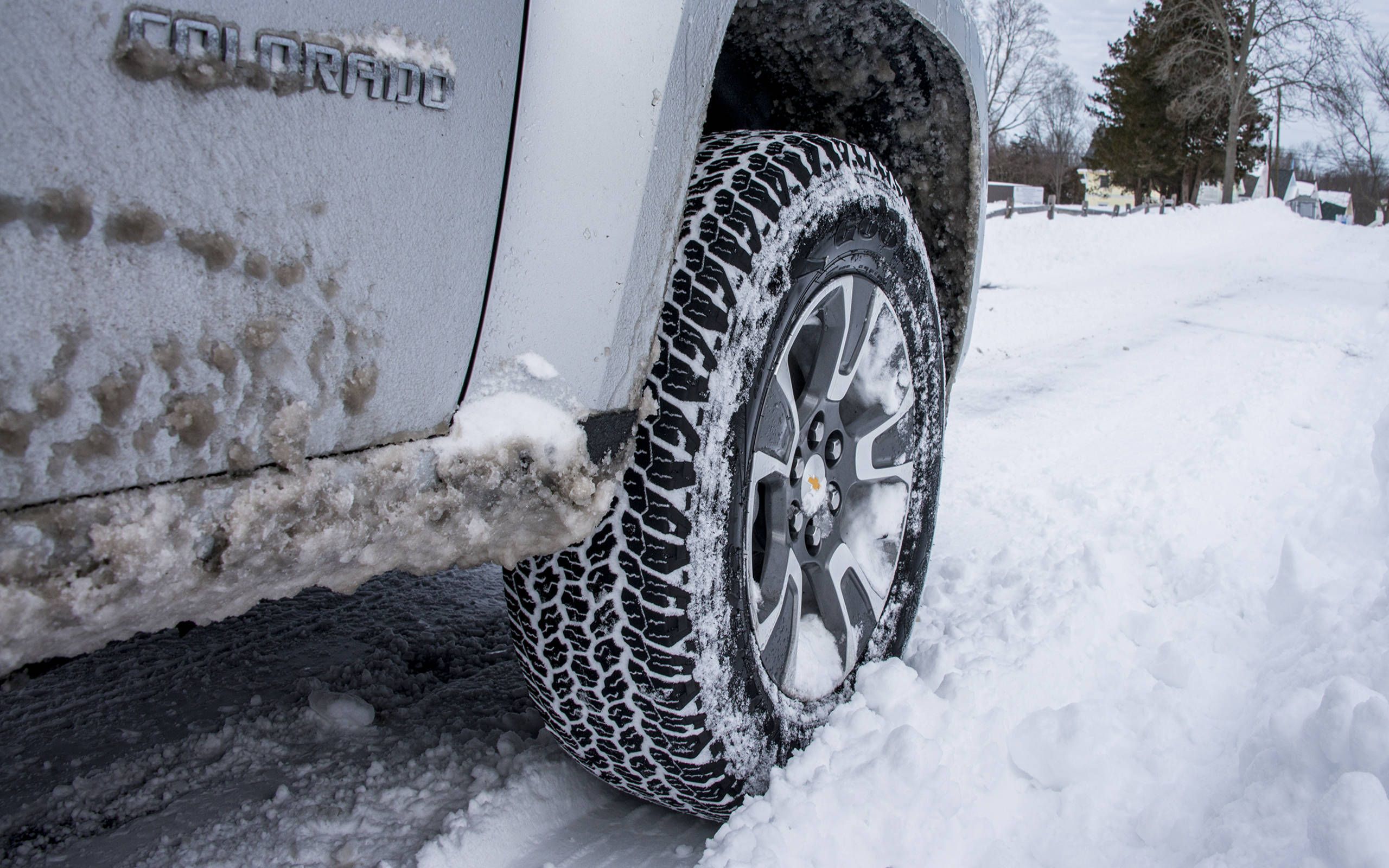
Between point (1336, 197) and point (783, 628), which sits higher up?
point (1336, 197)

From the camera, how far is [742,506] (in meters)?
1.48

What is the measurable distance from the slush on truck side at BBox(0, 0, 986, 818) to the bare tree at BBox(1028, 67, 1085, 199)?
63937 mm

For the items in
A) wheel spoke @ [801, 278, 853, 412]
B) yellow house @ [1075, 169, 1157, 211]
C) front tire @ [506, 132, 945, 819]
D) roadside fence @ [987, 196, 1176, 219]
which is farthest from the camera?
yellow house @ [1075, 169, 1157, 211]

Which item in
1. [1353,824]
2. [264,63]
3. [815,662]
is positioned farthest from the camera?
[815,662]

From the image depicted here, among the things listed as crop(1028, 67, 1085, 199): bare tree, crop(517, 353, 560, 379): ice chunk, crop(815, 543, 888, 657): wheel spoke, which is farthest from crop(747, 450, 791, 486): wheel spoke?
crop(1028, 67, 1085, 199): bare tree

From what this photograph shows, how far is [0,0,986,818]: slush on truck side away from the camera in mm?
814

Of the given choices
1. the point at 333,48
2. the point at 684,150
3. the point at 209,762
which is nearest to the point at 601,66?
the point at 684,150

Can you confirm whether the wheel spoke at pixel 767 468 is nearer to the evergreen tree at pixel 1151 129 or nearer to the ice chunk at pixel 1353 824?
the ice chunk at pixel 1353 824

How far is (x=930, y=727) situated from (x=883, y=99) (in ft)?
4.55

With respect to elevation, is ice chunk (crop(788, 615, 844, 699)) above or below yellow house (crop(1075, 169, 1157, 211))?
below

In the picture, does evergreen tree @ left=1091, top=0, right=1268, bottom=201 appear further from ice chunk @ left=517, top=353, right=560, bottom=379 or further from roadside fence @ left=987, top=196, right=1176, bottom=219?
ice chunk @ left=517, top=353, right=560, bottom=379

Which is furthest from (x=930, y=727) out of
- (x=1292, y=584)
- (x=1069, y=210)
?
(x=1069, y=210)

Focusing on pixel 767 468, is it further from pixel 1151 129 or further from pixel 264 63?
pixel 1151 129

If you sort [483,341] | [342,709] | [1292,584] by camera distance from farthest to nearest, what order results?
[1292,584], [342,709], [483,341]
